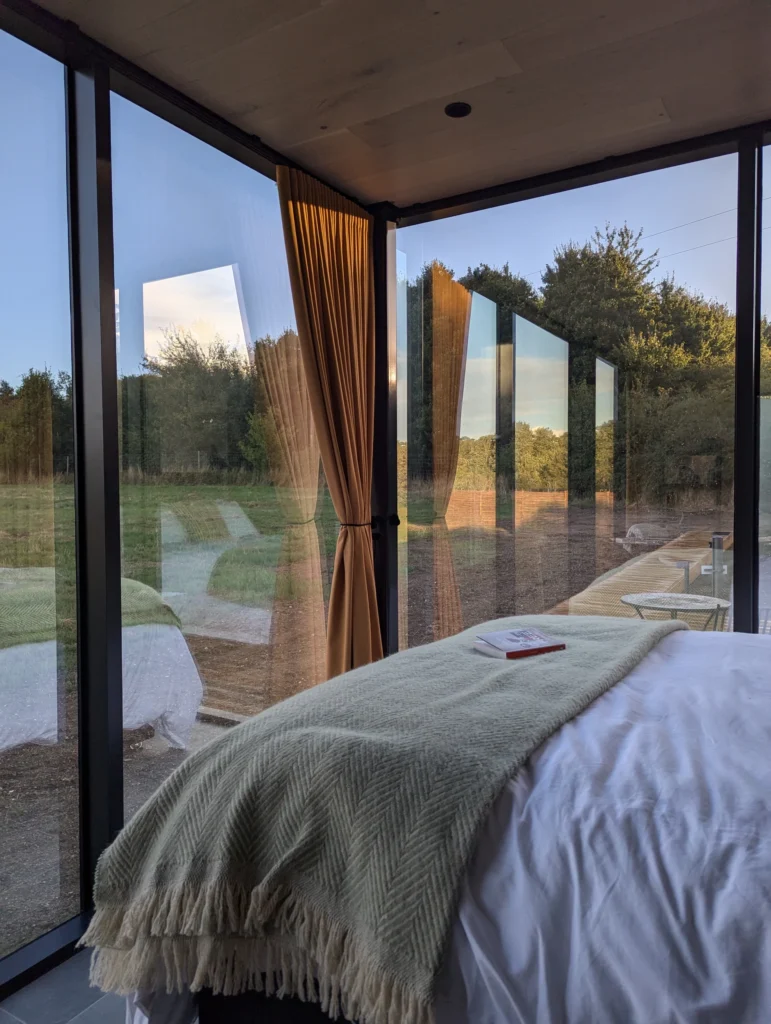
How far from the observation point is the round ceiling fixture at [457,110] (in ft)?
8.41

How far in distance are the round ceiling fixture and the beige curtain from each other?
Answer: 0.70m

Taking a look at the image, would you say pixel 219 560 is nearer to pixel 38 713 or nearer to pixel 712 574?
pixel 38 713

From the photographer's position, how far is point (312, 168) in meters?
3.08

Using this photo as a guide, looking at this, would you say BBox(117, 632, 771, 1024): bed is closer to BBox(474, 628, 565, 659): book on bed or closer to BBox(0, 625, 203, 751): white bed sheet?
BBox(474, 628, 565, 659): book on bed

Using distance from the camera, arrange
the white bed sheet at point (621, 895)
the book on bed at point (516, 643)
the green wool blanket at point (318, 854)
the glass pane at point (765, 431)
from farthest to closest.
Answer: the glass pane at point (765, 431) < the book on bed at point (516, 643) < the green wool blanket at point (318, 854) < the white bed sheet at point (621, 895)

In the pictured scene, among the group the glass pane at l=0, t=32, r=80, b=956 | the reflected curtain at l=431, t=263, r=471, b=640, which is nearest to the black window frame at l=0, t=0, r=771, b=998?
the glass pane at l=0, t=32, r=80, b=956

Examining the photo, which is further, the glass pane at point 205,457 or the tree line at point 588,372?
the tree line at point 588,372

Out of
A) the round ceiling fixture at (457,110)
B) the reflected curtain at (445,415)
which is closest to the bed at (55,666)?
the reflected curtain at (445,415)

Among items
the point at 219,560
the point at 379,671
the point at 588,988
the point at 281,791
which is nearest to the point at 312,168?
the point at 219,560

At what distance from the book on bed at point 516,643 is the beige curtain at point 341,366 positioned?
1.21 meters

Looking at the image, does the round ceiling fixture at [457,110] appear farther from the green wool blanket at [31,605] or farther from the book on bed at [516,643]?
the green wool blanket at [31,605]

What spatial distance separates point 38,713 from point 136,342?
115 centimetres

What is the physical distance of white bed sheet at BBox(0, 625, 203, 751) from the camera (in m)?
1.97

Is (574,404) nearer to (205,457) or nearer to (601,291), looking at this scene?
(601,291)
